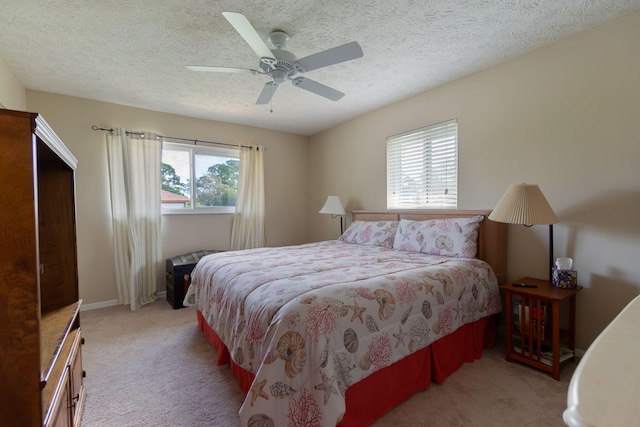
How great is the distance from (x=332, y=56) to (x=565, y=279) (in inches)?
90.9

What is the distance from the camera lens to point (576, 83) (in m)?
2.10

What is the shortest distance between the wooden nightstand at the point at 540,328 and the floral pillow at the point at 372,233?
1.26 m

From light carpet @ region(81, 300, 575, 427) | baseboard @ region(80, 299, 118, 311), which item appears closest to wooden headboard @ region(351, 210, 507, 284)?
light carpet @ region(81, 300, 575, 427)

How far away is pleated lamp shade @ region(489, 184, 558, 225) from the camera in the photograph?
1971 mm

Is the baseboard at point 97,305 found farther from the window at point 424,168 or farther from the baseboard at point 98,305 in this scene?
the window at point 424,168

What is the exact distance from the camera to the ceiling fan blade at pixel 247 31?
1.43 m

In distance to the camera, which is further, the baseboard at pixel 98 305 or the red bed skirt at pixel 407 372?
the baseboard at pixel 98 305

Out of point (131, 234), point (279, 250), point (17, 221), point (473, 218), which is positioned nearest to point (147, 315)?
point (131, 234)

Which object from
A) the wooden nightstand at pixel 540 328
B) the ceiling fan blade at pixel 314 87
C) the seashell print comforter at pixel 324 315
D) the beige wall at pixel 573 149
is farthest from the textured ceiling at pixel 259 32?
the wooden nightstand at pixel 540 328

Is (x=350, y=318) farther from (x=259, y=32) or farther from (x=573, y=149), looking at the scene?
(x=573, y=149)

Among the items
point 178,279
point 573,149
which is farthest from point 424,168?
point 178,279

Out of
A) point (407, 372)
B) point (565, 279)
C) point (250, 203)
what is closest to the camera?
point (407, 372)

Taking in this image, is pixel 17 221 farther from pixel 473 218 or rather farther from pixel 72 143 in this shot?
pixel 72 143

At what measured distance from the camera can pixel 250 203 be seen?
431 cm
